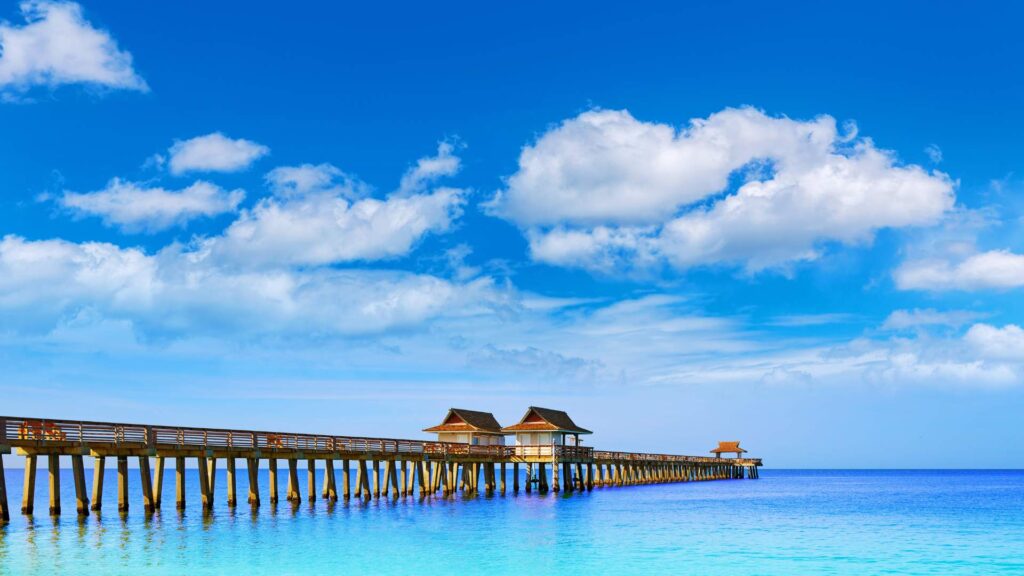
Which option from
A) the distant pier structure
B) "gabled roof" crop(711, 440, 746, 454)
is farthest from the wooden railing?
"gabled roof" crop(711, 440, 746, 454)

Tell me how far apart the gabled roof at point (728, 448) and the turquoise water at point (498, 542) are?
5805 cm

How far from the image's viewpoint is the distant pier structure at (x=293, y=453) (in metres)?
32.6

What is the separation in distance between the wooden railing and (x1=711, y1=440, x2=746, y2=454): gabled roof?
177 feet

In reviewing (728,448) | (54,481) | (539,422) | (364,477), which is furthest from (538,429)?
(728,448)

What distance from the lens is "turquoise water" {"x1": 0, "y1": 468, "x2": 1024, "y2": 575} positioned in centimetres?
2706

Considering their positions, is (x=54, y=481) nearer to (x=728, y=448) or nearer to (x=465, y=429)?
(x=465, y=429)

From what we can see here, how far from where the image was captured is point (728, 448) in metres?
108

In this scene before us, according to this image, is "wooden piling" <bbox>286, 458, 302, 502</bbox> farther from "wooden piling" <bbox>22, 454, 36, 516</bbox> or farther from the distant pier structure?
"wooden piling" <bbox>22, 454, 36, 516</bbox>

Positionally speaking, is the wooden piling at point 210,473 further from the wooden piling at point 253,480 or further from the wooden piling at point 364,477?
the wooden piling at point 364,477

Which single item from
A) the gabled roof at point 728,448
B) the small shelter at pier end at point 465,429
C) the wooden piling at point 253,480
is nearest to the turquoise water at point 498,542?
the wooden piling at point 253,480

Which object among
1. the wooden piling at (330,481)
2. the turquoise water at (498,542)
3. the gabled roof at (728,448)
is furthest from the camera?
the gabled roof at (728,448)

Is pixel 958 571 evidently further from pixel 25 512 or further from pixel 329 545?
pixel 25 512

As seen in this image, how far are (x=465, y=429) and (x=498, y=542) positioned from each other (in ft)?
88.4

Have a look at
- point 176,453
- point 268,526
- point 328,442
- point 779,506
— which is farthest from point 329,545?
point 779,506
